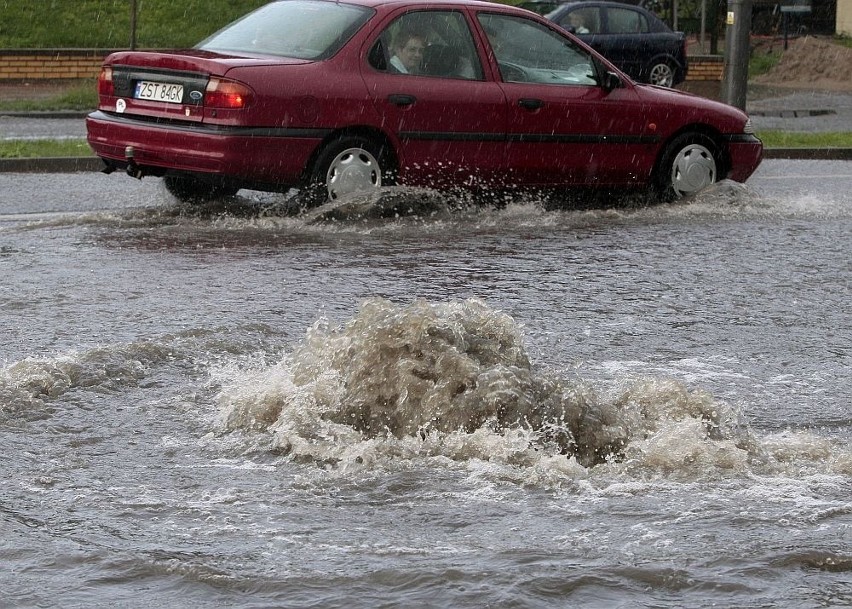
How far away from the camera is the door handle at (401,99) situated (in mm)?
10531

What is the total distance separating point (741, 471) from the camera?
15.8 feet

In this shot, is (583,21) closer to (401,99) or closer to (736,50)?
(736,50)

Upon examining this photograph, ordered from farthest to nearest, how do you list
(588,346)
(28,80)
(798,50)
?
(798,50), (28,80), (588,346)

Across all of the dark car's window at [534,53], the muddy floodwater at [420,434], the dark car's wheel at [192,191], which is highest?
the dark car's window at [534,53]

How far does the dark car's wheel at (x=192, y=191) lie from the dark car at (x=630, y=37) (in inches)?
547

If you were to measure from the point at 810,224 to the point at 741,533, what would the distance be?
23.4 ft

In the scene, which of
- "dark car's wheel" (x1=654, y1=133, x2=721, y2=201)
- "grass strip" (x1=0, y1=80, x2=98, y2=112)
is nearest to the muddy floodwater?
"dark car's wheel" (x1=654, y1=133, x2=721, y2=201)

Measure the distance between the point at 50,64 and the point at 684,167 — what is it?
49.0ft

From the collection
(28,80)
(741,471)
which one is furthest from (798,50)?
(741,471)

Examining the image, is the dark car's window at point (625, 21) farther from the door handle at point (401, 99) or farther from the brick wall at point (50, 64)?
the door handle at point (401, 99)

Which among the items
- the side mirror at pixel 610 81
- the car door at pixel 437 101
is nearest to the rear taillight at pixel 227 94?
the car door at pixel 437 101

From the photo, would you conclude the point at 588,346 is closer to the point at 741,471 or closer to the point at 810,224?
the point at 741,471

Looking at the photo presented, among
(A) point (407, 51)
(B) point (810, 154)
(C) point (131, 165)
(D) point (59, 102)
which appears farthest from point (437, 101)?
(D) point (59, 102)

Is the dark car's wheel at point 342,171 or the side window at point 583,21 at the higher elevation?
the side window at point 583,21
